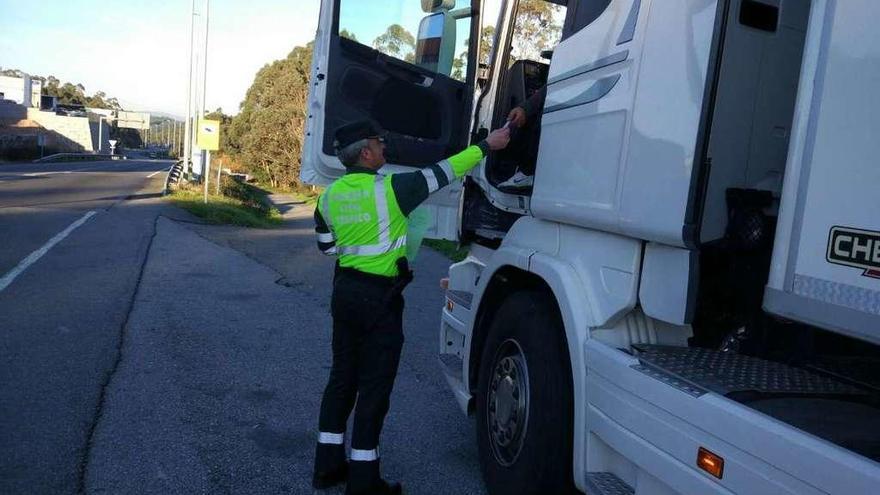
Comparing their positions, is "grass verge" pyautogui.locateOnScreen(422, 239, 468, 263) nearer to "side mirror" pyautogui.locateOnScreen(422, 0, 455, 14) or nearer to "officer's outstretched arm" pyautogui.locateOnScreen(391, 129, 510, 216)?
"side mirror" pyautogui.locateOnScreen(422, 0, 455, 14)

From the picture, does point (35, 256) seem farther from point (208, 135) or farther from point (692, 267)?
point (208, 135)

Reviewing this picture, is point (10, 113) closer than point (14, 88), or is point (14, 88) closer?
point (10, 113)

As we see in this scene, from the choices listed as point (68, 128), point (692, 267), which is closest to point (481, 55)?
point (692, 267)

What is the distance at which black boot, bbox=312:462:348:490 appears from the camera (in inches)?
146

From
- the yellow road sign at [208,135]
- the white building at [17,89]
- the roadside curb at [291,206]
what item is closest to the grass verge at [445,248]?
the roadside curb at [291,206]

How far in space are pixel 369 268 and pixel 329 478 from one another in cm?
112

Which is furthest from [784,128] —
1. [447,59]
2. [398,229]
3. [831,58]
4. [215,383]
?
[215,383]

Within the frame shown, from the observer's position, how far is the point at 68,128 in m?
79.1

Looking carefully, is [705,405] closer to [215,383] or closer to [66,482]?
[66,482]

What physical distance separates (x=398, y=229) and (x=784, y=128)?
1.81m

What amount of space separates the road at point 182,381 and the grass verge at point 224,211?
695 centimetres

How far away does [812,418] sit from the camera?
200 centimetres

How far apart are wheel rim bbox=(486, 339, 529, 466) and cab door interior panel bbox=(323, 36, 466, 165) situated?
161 cm

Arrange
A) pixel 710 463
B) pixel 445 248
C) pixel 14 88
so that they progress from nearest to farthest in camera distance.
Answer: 1. pixel 710 463
2. pixel 445 248
3. pixel 14 88
